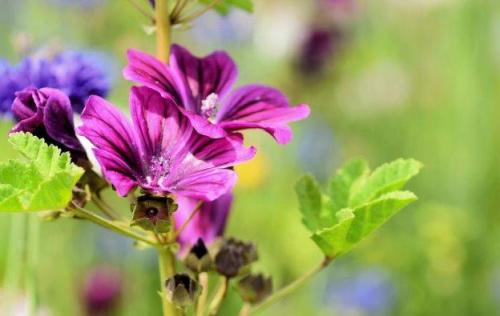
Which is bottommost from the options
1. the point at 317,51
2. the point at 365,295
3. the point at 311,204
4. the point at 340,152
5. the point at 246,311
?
the point at 365,295

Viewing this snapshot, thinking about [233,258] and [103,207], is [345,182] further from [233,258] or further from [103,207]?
[103,207]

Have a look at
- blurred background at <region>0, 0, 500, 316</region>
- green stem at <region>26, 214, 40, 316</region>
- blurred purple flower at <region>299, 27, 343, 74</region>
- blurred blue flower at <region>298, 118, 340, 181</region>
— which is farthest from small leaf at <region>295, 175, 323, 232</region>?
blurred blue flower at <region>298, 118, 340, 181</region>

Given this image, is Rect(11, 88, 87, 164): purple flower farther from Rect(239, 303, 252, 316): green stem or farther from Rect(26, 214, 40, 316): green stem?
Rect(26, 214, 40, 316): green stem

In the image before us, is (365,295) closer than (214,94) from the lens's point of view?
No

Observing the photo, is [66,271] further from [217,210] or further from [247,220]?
[217,210]

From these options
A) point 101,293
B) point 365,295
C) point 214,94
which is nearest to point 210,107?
point 214,94

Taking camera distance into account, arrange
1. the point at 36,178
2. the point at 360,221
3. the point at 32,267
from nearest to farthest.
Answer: the point at 36,178, the point at 360,221, the point at 32,267

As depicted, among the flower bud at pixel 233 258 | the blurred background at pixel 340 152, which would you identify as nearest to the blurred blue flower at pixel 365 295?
the blurred background at pixel 340 152
